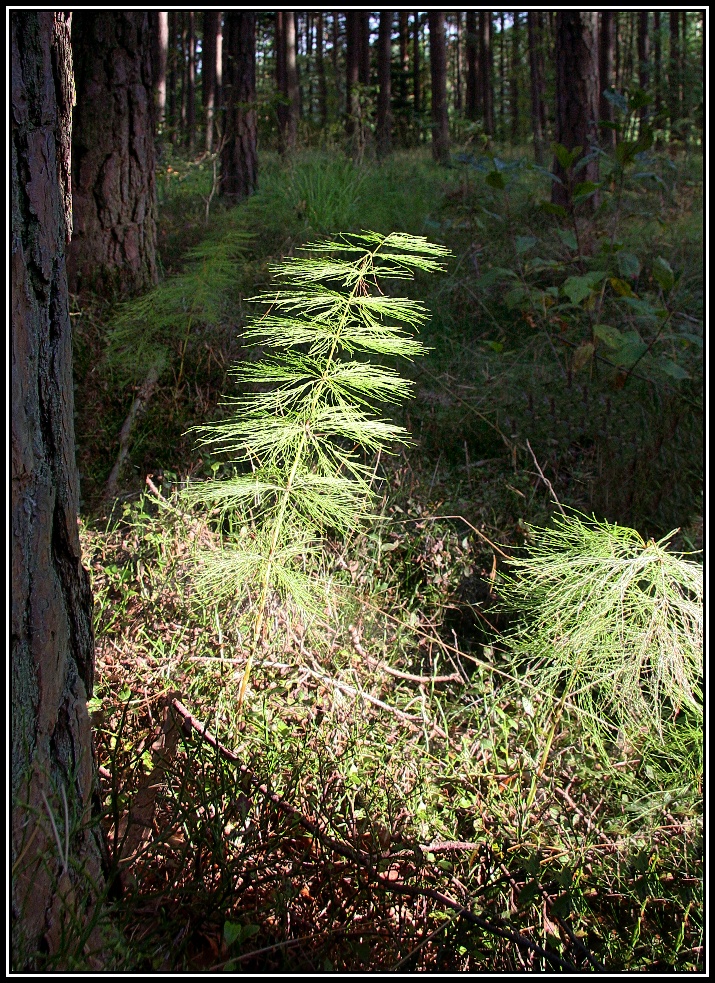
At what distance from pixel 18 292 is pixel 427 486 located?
7.36 ft

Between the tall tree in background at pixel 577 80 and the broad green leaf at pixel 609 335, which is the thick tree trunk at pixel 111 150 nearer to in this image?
the broad green leaf at pixel 609 335

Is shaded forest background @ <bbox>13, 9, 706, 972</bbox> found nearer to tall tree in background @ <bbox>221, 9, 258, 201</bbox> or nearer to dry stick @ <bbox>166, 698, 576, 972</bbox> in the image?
dry stick @ <bbox>166, 698, 576, 972</bbox>

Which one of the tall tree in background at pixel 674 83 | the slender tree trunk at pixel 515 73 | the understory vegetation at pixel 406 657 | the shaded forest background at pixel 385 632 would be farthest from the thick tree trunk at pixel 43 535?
the slender tree trunk at pixel 515 73

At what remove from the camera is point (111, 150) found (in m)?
3.67

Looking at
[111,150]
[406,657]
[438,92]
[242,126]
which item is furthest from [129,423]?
[438,92]

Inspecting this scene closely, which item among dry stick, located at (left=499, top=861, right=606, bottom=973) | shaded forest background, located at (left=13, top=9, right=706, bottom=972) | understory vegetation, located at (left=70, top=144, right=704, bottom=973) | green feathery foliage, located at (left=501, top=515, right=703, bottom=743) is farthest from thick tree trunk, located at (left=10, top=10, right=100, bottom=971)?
green feathery foliage, located at (left=501, top=515, right=703, bottom=743)

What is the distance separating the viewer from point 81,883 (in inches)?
53.4

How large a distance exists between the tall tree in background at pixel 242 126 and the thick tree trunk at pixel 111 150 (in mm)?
2180

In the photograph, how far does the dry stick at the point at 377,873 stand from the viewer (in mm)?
1434

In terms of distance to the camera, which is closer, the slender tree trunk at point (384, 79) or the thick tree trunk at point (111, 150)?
the thick tree trunk at point (111, 150)

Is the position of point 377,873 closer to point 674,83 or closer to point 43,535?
point 43,535

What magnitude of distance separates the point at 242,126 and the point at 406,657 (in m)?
5.15

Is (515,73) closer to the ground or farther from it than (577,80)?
farther from it
